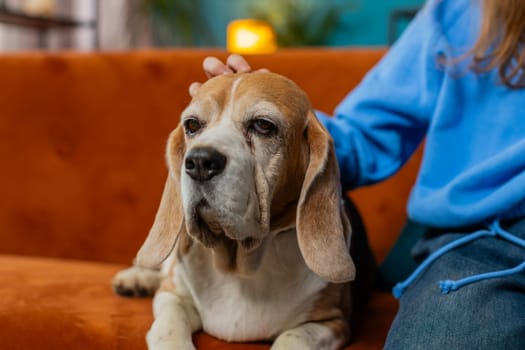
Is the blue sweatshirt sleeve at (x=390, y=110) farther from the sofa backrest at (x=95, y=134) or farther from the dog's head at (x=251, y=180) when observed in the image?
the sofa backrest at (x=95, y=134)

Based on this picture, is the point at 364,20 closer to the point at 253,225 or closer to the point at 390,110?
the point at 390,110

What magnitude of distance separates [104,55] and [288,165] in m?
1.21

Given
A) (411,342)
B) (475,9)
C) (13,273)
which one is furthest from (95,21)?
(411,342)

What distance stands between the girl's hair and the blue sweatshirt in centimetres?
3

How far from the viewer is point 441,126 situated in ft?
4.91

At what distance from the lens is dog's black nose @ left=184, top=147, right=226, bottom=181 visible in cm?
103

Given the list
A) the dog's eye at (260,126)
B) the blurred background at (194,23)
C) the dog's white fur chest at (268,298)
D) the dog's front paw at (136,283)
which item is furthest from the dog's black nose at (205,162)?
the blurred background at (194,23)

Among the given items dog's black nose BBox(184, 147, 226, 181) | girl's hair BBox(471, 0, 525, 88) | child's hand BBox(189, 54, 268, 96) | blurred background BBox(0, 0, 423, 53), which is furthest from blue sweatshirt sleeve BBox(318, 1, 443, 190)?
blurred background BBox(0, 0, 423, 53)

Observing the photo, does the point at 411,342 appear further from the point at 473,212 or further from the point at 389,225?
the point at 389,225

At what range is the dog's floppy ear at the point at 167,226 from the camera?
1.24 m

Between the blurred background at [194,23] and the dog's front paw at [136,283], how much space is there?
3.79 metres

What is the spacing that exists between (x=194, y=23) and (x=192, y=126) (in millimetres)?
5089

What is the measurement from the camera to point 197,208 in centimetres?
109

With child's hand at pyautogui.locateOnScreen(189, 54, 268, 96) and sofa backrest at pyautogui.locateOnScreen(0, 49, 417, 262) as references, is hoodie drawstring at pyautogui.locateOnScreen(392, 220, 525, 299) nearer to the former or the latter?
child's hand at pyautogui.locateOnScreen(189, 54, 268, 96)
